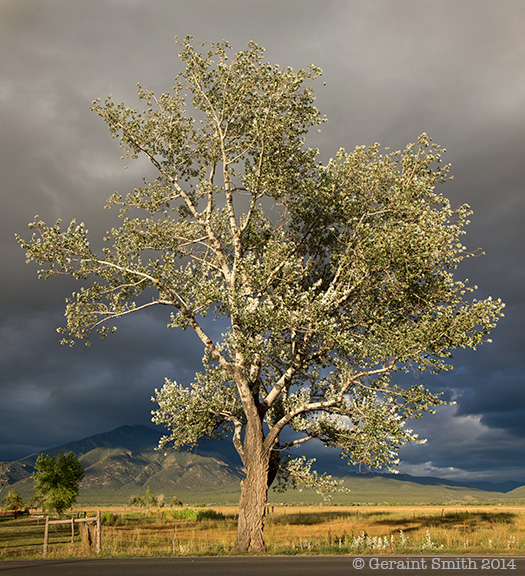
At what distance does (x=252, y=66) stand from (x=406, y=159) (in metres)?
9.90

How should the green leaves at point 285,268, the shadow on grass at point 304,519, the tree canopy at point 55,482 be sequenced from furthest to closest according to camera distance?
1. the tree canopy at point 55,482
2. the shadow on grass at point 304,519
3. the green leaves at point 285,268

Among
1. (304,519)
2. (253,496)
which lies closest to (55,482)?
(304,519)

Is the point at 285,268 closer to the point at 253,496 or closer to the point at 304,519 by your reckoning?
the point at 253,496

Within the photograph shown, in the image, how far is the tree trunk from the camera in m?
26.5

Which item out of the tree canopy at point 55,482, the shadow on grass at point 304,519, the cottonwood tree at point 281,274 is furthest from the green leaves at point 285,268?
the tree canopy at point 55,482

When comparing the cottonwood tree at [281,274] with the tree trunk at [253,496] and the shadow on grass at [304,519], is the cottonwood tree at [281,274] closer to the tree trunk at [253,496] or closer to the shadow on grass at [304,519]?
the tree trunk at [253,496]

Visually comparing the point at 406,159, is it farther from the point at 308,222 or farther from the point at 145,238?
the point at 145,238

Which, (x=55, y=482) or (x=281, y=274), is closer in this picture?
(x=281, y=274)

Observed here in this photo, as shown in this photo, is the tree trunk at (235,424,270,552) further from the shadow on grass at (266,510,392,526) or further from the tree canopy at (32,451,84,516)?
the tree canopy at (32,451,84,516)

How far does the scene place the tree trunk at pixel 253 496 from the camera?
26.5m

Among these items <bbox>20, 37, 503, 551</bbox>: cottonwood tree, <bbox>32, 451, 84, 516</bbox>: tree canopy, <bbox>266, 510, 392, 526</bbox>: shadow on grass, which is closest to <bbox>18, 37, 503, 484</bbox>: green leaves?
<bbox>20, 37, 503, 551</bbox>: cottonwood tree

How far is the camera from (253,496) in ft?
88.0

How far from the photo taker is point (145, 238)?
30.5m

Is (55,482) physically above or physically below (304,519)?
above
